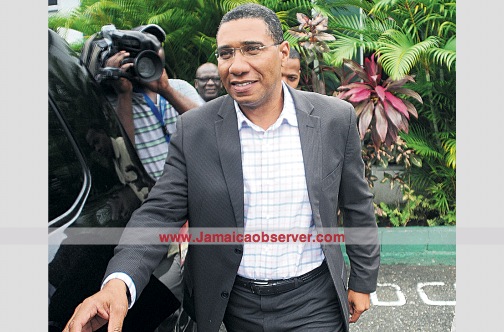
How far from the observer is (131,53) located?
2955mm

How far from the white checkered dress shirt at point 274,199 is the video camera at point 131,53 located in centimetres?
112

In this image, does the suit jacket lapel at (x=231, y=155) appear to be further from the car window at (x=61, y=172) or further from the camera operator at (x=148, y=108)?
the camera operator at (x=148, y=108)

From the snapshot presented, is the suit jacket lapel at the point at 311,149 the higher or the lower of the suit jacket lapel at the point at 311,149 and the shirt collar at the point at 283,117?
the lower

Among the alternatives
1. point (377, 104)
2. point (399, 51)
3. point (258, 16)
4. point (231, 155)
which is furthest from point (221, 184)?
point (399, 51)

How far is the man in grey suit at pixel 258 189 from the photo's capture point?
6.06ft

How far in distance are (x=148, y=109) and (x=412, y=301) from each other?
7.87ft

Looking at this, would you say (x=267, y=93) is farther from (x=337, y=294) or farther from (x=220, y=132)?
(x=337, y=294)

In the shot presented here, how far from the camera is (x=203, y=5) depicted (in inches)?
246

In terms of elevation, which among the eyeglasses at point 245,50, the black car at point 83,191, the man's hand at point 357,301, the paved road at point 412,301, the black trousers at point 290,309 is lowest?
the paved road at point 412,301

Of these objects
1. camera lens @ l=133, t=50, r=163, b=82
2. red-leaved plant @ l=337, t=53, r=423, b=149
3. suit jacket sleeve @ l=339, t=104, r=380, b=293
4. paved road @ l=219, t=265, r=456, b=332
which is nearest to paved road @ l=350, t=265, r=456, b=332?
paved road @ l=219, t=265, r=456, b=332

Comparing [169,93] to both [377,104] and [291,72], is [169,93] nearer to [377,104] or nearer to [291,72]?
[291,72]

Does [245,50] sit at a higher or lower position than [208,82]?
higher

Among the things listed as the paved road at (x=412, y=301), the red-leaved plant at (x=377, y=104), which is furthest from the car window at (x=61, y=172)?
the red-leaved plant at (x=377, y=104)

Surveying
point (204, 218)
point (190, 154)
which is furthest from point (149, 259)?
point (190, 154)
